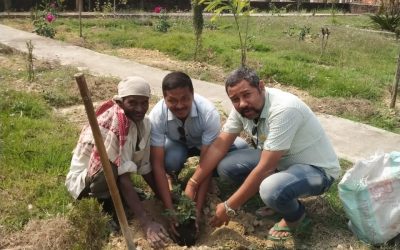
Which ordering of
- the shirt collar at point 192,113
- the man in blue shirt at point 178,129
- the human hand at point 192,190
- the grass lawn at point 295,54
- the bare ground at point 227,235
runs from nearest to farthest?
1. the bare ground at point 227,235
2. the man in blue shirt at point 178,129
3. the human hand at point 192,190
4. the shirt collar at point 192,113
5. the grass lawn at point 295,54

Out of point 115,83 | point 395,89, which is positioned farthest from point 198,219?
point 395,89

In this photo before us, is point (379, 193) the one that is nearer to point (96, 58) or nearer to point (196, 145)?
point (196, 145)

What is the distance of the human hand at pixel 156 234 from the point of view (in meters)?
2.84

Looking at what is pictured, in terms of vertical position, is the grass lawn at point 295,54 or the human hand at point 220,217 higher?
the grass lawn at point 295,54

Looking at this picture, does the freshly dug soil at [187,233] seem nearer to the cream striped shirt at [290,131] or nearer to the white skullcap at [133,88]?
the cream striped shirt at [290,131]

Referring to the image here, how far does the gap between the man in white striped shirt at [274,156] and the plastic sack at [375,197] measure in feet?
0.69

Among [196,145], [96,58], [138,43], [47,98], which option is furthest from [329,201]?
[138,43]

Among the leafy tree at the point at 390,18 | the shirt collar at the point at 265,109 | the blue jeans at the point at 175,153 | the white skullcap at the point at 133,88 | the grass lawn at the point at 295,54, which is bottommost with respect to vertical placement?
the blue jeans at the point at 175,153

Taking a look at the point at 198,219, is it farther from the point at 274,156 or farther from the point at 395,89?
the point at 395,89

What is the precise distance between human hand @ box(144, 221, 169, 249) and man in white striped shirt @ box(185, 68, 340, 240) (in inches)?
13.3

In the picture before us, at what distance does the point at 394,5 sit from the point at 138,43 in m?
10.1

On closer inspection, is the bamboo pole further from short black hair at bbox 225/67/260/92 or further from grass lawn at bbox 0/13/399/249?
short black hair at bbox 225/67/260/92

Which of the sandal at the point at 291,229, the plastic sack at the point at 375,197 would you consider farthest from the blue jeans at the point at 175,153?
the plastic sack at the point at 375,197

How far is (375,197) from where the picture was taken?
9.43 feet
